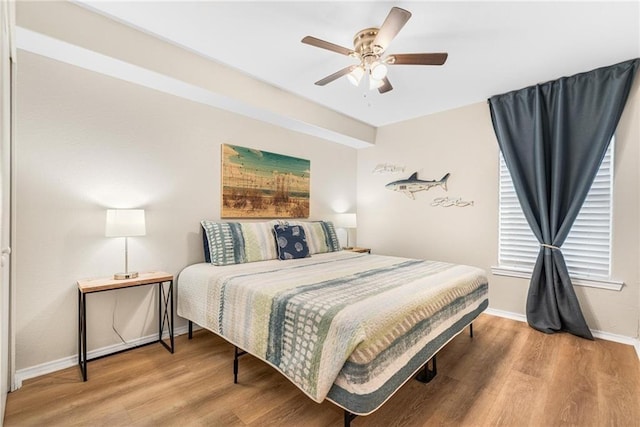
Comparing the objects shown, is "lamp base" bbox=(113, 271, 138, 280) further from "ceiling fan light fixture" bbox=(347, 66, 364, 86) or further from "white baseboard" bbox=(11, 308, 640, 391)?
"ceiling fan light fixture" bbox=(347, 66, 364, 86)

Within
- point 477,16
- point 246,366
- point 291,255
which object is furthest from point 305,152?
point 246,366

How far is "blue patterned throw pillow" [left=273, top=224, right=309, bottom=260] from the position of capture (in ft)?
10.5

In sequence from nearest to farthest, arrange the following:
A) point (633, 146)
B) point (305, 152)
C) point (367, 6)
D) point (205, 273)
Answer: point (367, 6)
point (205, 273)
point (633, 146)
point (305, 152)

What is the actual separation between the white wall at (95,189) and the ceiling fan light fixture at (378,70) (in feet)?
5.95

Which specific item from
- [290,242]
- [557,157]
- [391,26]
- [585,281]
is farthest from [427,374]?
[557,157]

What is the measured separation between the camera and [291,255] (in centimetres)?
321

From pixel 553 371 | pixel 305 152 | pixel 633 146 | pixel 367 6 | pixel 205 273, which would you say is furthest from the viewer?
pixel 305 152

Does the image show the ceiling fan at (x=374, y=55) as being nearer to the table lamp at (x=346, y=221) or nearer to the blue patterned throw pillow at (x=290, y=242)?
the blue patterned throw pillow at (x=290, y=242)

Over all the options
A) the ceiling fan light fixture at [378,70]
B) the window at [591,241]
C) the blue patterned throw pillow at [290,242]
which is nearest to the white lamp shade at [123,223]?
the blue patterned throw pillow at [290,242]

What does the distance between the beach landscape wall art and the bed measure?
782 mm

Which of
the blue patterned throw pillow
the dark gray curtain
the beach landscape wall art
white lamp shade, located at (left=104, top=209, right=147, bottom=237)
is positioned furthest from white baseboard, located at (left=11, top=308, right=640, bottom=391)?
the beach landscape wall art

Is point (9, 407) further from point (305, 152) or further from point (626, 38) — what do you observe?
point (626, 38)

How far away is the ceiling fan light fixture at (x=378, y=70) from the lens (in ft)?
6.95

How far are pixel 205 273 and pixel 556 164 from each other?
3567 millimetres
